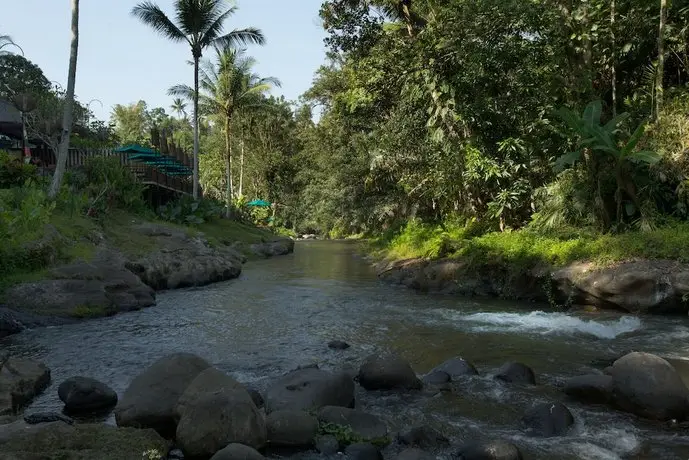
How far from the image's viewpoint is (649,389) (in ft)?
20.0

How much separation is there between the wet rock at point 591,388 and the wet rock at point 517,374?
1.94 feet

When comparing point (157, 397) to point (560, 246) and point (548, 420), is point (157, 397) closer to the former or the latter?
point (548, 420)

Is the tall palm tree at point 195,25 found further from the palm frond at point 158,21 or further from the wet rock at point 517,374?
the wet rock at point 517,374

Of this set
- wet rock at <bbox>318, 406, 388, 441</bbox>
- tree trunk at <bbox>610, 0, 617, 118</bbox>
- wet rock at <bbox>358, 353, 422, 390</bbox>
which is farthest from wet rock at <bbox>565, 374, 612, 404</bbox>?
tree trunk at <bbox>610, 0, 617, 118</bbox>

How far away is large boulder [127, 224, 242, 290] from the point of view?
1647 centimetres

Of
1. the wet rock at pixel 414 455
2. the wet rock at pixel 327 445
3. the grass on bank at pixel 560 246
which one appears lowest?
the wet rock at pixel 327 445

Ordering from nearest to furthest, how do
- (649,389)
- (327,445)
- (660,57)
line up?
(327,445)
(649,389)
(660,57)

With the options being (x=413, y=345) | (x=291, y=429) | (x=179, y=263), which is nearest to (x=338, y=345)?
(x=413, y=345)

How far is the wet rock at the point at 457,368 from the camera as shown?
7686 mm

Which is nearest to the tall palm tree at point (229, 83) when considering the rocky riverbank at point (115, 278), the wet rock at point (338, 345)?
the rocky riverbank at point (115, 278)

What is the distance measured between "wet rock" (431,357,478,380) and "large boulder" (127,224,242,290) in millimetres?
10557

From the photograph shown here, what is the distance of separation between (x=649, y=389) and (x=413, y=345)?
4126 millimetres

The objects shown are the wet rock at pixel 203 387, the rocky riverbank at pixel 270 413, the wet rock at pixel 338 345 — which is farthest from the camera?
the wet rock at pixel 338 345

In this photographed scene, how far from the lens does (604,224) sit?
46.3ft
